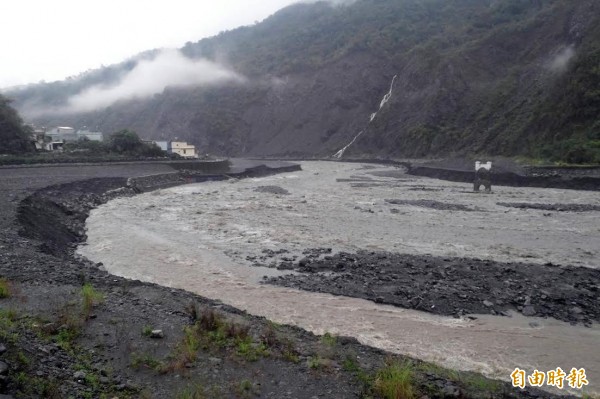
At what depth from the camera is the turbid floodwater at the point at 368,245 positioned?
903cm

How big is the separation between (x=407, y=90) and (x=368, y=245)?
74.2 metres

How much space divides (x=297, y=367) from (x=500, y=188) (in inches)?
1388

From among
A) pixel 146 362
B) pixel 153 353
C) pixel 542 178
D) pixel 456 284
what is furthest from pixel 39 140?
pixel 146 362

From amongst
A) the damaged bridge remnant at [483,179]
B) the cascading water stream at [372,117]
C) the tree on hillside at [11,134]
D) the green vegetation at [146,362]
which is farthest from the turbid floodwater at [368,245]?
the cascading water stream at [372,117]

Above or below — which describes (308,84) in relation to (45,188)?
above

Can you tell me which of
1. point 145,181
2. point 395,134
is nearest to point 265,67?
point 395,134

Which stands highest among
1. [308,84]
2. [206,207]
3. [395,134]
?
[308,84]

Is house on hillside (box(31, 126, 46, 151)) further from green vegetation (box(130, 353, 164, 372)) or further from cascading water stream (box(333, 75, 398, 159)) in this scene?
green vegetation (box(130, 353, 164, 372))

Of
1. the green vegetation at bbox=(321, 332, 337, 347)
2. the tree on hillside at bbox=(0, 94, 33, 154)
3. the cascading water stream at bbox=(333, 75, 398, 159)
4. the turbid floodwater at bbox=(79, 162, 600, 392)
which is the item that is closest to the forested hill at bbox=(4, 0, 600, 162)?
the cascading water stream at bbox=(333, 75, 398, 159)

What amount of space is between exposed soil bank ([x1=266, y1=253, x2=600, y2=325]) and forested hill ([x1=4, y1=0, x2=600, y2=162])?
30.3 metres

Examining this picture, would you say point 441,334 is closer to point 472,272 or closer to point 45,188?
point 472,272

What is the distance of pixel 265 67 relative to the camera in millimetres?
123125

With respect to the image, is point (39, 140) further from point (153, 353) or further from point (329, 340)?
point (329, 340)

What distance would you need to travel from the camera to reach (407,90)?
8594 centimetres
